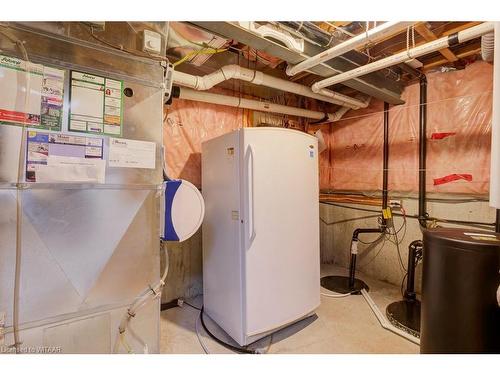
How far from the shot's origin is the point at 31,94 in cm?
101

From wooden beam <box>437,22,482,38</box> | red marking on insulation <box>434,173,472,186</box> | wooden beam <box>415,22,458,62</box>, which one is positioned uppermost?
wooden beam <box>437,22,482,38</box>

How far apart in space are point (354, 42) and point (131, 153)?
4.88ft

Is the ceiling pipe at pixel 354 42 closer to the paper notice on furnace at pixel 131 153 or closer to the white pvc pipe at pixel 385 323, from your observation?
the paper notice on furnace at pixel 131 153

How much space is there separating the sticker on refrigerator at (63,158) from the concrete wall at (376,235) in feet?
10.1

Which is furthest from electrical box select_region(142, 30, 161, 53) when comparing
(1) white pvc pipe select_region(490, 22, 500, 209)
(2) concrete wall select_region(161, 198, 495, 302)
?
(2) concrete wall select_region(161, 198, 495, 302)

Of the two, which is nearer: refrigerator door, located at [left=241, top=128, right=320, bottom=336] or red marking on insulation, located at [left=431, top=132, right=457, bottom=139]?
refrigerator door, located at [left=241, top=128, right=320, bottom=336]

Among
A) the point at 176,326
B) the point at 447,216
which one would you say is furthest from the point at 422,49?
the point at 176,326

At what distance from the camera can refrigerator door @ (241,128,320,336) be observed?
1782mm

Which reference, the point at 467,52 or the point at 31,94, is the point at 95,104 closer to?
the point at 31,94

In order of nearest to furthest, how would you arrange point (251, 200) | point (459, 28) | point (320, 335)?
point (251, 200), point (459, 28), point (320, 335)

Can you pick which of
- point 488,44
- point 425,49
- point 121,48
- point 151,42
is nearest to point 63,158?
point 121,48

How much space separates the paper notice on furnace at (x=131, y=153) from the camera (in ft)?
3.88

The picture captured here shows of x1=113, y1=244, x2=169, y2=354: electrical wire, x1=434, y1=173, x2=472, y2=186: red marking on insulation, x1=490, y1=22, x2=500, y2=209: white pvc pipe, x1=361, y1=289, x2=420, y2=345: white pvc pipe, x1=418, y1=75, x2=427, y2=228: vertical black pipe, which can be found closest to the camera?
x1=490, y1=22, x2=500, y2=209: white pvc pipe

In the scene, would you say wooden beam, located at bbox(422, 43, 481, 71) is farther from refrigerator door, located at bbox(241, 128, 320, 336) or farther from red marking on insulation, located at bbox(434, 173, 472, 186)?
refrigerator door, located at bbox(241, 128, 320, 336)
